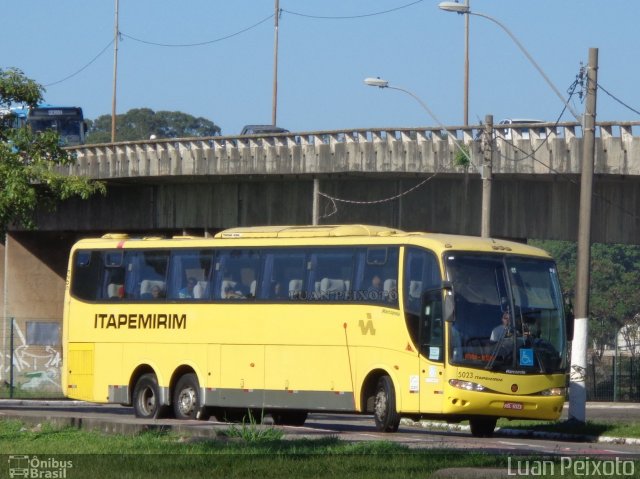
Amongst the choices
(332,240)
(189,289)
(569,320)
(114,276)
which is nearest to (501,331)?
(569,320)

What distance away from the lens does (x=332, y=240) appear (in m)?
23.7

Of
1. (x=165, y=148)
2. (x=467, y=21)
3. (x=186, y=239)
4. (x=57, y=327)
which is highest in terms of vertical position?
(x=467, y=21)

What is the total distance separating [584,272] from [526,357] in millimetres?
4340

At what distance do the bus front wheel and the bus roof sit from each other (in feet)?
8.04

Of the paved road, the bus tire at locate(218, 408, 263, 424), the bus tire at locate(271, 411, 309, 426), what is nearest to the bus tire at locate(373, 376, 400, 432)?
the paved road

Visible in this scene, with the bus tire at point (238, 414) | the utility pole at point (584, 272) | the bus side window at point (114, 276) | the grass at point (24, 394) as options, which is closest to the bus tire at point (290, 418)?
the bus tire at point (238, 414)

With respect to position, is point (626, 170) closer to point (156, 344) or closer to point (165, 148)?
point (156, 344)

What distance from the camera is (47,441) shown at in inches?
693

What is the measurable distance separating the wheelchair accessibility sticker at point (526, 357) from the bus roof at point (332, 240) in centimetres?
168

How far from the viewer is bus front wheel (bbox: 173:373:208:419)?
82.6 feet

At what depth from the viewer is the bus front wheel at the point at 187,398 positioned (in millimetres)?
25172

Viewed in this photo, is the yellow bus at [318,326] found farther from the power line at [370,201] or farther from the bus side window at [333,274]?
the power line at [370,201]

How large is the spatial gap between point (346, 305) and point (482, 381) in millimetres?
2888

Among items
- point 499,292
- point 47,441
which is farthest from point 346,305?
point 47,441
